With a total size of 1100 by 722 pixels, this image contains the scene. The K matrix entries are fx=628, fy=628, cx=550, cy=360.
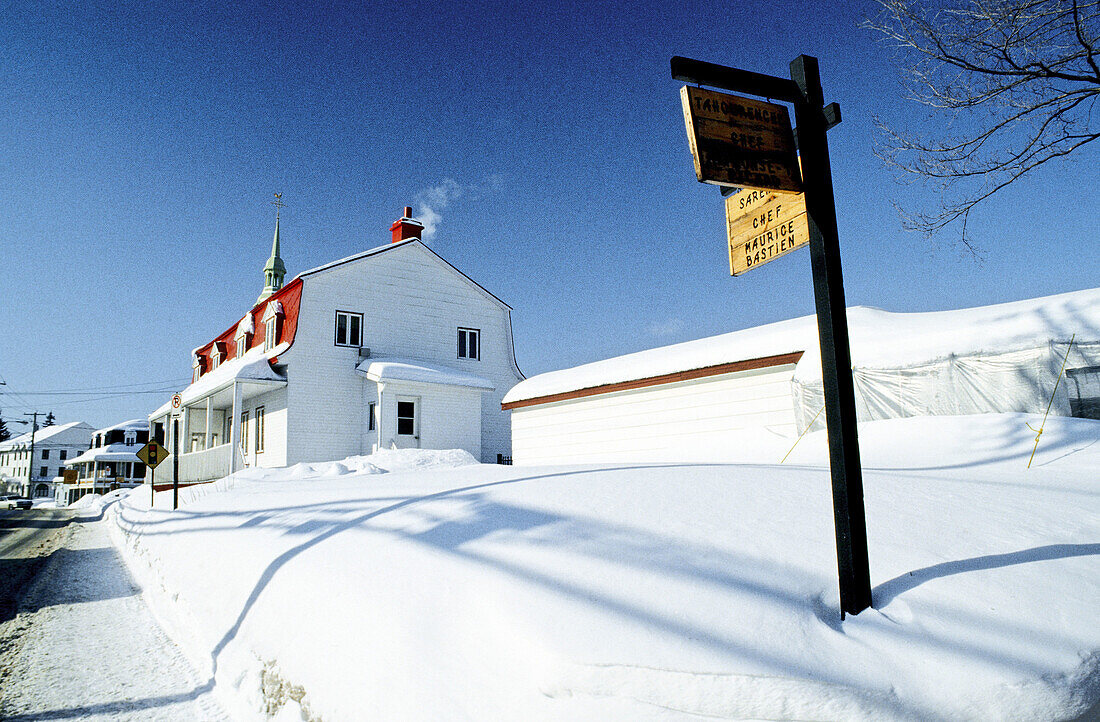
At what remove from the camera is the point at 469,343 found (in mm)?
22938

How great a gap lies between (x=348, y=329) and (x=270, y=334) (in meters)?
2.79

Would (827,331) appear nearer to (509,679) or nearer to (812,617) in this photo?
(812,617)

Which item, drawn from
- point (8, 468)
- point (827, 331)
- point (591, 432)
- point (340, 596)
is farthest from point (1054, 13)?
point (8, 468)

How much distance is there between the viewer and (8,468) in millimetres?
89188

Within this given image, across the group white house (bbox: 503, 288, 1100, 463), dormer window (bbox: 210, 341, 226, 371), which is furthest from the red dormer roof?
white house (bbox: 503, 288, 1100, 463)

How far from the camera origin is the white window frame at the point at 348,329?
781 inches

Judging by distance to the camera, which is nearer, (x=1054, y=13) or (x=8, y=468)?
(x=1054, y=13)

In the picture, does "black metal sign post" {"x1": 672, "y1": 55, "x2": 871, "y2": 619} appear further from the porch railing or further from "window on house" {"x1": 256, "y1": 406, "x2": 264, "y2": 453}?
"window on house" {"x1": 256, "y1": 406, "x2": 264, "y2": 453}

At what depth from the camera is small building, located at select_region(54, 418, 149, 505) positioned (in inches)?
1938

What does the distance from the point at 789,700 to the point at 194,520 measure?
9348 mm

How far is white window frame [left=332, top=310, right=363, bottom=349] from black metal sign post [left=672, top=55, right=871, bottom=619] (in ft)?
59.0

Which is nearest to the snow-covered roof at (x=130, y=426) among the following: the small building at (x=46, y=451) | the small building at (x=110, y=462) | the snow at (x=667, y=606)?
the small building at (x=110, y=462)

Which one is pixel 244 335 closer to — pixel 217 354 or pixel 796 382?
pixel 217 354

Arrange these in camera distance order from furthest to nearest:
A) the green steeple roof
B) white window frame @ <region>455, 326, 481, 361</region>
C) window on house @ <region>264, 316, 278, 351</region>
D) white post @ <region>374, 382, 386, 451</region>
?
the green steeple roof, white window frame @ <region>455, 326, 481, 361</region>, window on house @ <region>264, 316, 278, 351</region>, white post @ <region>374, 382, 386, 451</region>
